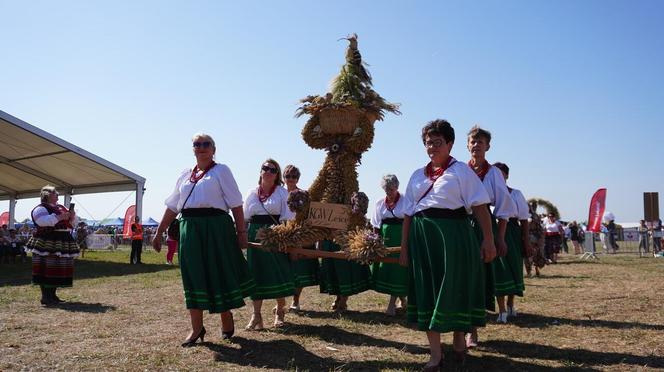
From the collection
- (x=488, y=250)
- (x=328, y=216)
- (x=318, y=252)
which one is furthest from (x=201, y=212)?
(x=488, y=250)

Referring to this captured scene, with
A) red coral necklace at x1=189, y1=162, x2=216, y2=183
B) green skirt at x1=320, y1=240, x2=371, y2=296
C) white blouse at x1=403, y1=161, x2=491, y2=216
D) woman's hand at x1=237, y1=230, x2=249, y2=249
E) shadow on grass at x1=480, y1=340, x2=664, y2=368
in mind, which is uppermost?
red coral necklace at x1=189, y1=162, x2=216, y2=183

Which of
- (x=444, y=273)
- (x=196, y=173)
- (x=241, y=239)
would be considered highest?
(x=196, y=173)

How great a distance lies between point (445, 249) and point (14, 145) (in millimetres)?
18837

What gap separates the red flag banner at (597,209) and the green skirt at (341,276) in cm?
1678

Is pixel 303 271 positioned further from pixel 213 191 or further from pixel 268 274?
pixel 213 191

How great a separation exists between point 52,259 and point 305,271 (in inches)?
180

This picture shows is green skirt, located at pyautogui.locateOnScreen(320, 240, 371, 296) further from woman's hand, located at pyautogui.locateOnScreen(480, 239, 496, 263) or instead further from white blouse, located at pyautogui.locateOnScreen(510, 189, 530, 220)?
woman's hand, located at pyautogui.locateOnScreen(480, 239, 496, 263)

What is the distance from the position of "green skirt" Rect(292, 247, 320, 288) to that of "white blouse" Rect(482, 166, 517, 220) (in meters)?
2.86

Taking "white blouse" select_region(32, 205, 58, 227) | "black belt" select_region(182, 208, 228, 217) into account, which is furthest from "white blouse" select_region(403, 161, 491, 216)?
"white blouse" select_region(32, 205, 58, 227)

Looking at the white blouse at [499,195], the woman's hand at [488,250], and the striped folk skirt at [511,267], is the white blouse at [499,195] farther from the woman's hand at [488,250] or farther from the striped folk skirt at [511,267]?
the striped folk skirt at [511,267]

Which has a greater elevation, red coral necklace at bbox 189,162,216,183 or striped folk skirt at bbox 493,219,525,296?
red coral necklace at bbox 189,162,216,183

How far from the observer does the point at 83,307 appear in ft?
26.1

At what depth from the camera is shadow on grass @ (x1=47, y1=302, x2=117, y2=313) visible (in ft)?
24.8

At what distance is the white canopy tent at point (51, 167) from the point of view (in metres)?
16.5
